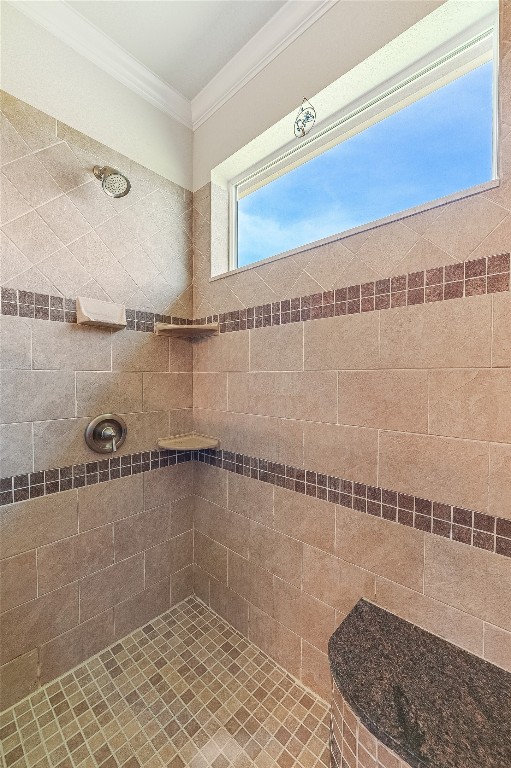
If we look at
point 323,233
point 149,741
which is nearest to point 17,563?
point 149,741

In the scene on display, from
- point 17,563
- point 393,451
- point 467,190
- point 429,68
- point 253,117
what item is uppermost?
point 253,117

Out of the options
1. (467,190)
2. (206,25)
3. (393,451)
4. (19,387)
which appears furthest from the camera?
(206,25)

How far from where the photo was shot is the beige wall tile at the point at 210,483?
65.9 inches

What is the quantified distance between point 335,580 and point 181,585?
1.03 m

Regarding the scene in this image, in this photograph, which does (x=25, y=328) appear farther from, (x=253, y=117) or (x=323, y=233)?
(x=253, y=117)

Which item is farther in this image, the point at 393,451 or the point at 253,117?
the point at 253,117

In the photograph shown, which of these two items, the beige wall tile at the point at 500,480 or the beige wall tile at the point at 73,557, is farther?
the beige wall tile at the point at 73,557

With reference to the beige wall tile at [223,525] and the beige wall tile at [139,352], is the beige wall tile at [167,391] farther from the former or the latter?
the beige wall tile at [223,525]

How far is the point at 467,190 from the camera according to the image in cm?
91

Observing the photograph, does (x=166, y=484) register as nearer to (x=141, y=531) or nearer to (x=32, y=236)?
(x=141, y=531)

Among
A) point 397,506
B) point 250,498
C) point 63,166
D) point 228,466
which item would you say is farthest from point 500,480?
point 63,166

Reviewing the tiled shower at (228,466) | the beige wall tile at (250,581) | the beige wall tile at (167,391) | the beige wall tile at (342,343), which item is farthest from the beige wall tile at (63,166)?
the beige wall tile at (250,581)

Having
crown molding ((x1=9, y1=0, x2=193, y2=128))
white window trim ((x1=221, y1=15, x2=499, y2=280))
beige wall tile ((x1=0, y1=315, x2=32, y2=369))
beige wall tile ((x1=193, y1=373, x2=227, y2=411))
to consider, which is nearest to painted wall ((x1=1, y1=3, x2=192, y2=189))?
crown molding ((x1=9, y1=0, x2=193, y2=128))

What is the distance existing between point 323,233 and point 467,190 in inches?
21.8
